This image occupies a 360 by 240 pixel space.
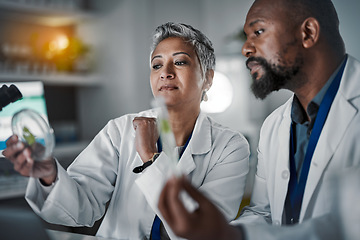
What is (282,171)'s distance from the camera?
95 centimetres

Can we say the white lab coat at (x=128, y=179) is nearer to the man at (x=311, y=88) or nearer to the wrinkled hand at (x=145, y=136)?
the wrinkled hand at (x=145, y=136)

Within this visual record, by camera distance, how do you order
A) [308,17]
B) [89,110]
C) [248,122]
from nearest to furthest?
[308,17]
[89,110]
[248,122]

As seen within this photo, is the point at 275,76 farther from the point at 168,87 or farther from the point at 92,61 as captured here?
the point at 92,61

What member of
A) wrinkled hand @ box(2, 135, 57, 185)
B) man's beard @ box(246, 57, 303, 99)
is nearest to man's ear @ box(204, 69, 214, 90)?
man's beard @ box(246, 57, 303, 99)

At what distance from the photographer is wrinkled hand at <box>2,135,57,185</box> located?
85 cm

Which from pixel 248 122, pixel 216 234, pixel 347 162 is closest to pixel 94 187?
pixel 216 234

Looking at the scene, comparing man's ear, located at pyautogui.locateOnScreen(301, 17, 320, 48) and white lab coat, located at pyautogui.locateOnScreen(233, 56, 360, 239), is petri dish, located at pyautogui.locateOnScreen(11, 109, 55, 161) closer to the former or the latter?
white lab coat, located at pyautogui.locateOnScreen(233, 56, 360, 239)

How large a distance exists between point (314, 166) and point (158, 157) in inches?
15.8

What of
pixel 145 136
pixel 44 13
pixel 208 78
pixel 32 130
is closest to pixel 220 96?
pixel 44 13

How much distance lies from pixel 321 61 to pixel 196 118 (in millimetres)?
500

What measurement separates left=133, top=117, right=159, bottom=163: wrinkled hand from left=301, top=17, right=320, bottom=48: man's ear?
1.65 feet

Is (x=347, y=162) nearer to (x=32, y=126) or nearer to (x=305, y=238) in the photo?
(x=305, y=238)

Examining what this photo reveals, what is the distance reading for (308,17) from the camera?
86 cm

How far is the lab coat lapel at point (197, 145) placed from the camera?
111 centimetres
